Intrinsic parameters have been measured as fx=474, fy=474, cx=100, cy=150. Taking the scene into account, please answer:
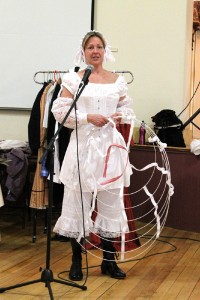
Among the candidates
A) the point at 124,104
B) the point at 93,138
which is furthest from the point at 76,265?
the point at 124,104

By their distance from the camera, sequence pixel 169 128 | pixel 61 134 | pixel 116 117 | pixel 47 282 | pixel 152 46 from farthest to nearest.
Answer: pixel 152 46 < pixel 169 128 < pixel 61 134 < pixel 116 117 < pixel 47 282

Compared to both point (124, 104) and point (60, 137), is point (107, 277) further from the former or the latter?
point (60, 137)

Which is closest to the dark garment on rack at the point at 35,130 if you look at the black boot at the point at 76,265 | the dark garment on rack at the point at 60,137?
the dark garment on rack at the point at 60,137

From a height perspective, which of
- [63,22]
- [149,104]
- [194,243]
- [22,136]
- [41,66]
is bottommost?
[194,243]

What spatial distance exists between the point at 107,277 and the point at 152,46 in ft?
7.74

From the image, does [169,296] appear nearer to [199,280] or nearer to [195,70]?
[199,280]

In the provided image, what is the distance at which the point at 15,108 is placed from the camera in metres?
4.66

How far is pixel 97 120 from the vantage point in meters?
2.62

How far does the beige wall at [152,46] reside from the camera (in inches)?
171

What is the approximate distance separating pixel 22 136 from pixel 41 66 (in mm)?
721

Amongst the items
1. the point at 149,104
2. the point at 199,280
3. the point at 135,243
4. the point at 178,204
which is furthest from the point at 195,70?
the point at 199,280

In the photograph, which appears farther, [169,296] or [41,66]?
[41,66]

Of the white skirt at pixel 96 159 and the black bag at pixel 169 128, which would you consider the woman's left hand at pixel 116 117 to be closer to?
the white skirt at pixel 96 159

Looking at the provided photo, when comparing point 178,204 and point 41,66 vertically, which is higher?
point 41,66
